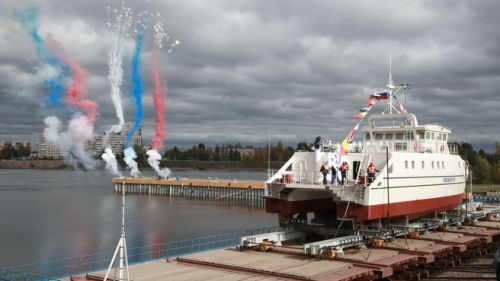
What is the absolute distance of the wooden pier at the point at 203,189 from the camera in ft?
264

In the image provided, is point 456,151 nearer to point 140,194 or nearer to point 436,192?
point 436,192

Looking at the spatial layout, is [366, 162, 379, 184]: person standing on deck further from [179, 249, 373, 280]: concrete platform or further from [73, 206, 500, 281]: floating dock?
[179, 249, 373, 280]: concrete platform

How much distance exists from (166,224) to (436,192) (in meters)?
30.3

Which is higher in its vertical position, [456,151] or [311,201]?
[456,151]

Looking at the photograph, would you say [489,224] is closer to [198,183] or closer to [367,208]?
[367,208]

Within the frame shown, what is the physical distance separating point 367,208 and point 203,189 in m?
68.4

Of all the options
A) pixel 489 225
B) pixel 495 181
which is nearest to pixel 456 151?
pixel 489 225

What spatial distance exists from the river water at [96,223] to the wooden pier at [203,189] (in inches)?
174

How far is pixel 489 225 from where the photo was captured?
108ft

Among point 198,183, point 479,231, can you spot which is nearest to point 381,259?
point 479,231

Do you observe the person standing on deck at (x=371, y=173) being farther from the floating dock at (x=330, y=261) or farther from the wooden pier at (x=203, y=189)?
the wooden pier at (x=203, y=189)

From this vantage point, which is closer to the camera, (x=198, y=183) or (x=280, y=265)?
(x=280, y=265)

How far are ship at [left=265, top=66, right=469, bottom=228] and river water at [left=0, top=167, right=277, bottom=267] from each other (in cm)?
1817

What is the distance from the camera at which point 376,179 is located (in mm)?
24312
